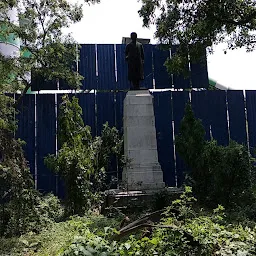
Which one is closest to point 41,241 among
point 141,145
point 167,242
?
point 167,242

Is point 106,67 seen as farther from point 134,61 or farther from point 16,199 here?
point 16,199

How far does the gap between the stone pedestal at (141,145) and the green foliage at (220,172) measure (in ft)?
3.18

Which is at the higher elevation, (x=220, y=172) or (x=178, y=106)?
(x=178, y=106)

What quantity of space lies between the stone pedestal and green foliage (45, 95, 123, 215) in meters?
0.81

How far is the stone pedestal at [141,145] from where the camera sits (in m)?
9.36

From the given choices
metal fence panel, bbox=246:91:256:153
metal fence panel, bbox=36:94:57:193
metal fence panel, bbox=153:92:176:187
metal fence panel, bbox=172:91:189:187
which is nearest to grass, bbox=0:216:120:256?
metal fence panel, bbox=36:94:57:193

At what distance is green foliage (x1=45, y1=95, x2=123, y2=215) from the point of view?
26.2 feet

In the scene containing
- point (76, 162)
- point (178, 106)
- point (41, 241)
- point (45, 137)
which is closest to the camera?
point (41, 241)

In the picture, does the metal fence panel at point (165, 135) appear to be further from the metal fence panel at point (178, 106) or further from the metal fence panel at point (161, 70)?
the metal fence panel at point (161, 70)

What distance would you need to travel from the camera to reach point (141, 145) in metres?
9.80

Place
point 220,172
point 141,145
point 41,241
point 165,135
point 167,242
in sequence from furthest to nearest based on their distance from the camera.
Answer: point 165,135
point 141,145
point 220,172
point 41,241
point 167,242

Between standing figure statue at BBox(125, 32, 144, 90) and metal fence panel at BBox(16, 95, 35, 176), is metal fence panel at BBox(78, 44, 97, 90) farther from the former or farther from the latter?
standing figure statue at BBox(125, 32, 144, 90)

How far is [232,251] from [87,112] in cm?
921

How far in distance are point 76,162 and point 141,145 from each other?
2.33 meters
